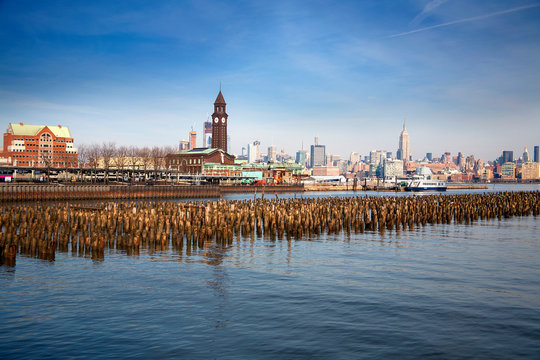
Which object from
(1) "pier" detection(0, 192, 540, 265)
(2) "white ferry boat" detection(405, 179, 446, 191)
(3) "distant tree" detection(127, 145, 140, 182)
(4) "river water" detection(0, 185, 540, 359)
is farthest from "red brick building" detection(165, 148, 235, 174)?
(4) "river water" detection(0, 185, 540, 359)

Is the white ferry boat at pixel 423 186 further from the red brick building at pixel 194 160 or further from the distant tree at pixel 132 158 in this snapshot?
the distant tree at pixel 132 158

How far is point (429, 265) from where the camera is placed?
95.9 feet

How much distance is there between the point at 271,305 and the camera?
19922 millimetres

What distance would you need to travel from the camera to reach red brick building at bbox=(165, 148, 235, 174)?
7111 inches

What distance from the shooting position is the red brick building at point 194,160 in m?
181

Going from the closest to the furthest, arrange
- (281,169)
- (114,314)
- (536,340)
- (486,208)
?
(536,340) → (114,314) → (486,208) → (281,169)

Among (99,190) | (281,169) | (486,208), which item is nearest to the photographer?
(486,208)

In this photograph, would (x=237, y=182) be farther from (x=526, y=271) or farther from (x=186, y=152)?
(x=526, y=271)

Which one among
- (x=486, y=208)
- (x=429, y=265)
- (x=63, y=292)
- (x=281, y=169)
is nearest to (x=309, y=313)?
(x=63, y=292)

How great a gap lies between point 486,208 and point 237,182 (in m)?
114

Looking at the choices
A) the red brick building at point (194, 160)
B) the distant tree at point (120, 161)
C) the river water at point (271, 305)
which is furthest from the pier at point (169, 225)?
the red brick building at point (194, 160)

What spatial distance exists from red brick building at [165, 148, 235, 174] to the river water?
149058 millimetres

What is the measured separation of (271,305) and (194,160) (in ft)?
545

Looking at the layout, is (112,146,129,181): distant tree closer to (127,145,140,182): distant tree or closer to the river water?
(127,145,140,182): distant tree
